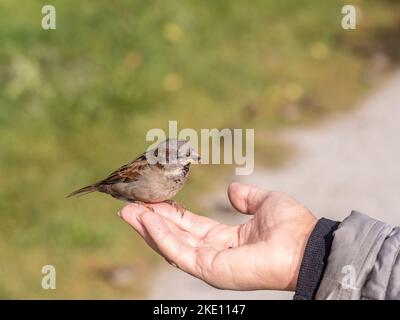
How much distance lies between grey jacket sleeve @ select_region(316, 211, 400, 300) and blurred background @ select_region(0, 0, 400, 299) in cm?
426

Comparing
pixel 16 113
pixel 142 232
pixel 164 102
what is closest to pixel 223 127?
pixel 164 102

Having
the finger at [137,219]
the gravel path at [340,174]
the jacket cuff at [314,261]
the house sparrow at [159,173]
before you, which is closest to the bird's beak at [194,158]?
the house sparrow at [159,173]

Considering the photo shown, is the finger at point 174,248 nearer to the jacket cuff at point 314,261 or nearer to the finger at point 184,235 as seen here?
the finger at point 184,235

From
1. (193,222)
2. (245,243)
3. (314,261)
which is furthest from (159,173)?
(314,261)

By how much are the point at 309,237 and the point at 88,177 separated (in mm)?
5850

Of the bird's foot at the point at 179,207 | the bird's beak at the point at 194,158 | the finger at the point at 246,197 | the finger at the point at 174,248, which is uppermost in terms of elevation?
the bird's beak at the point at 194,158

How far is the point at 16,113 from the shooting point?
1116 cm

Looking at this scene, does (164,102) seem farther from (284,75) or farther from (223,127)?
(284,75)

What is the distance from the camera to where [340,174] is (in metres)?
10.8

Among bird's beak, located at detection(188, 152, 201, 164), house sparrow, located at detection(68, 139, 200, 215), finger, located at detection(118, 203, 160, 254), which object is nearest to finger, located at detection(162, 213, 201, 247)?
finger, located at detection(118, 203, 160, 254)

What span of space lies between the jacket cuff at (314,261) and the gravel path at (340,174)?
12.5ft

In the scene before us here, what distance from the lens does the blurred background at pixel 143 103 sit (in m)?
9.02

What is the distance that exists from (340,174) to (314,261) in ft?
21.2

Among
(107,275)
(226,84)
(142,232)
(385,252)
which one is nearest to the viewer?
(385,252)
